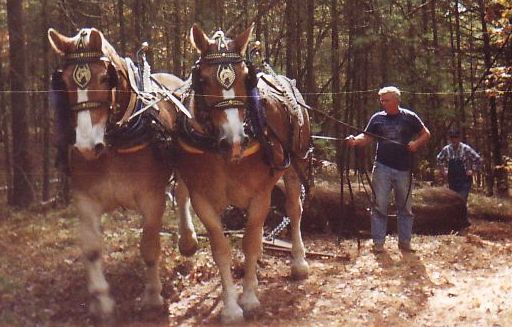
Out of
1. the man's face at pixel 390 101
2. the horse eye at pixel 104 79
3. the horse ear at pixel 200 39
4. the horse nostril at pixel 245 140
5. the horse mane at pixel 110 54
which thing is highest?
the horse ear at pixel 200 39

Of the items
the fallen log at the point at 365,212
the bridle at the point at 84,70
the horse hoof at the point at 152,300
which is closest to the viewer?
the bridle at the point at 84,70

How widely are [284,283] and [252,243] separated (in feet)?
4.02

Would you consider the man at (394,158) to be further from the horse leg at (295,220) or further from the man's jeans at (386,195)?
the horse leg at (295,220)

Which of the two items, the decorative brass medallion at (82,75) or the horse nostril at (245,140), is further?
the horse nostril at (245,140)

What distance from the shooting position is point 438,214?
35.9ft

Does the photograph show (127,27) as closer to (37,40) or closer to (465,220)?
(37,40)

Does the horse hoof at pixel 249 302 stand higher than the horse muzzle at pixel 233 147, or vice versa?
the horse muzzle at pixel 233 147

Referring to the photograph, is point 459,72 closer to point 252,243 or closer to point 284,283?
point 284,283

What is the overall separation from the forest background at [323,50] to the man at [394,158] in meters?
3.43

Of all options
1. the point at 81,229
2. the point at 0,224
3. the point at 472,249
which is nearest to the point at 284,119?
the point at 81,229

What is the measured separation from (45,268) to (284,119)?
3.18 m

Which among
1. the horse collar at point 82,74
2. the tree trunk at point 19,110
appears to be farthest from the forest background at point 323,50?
the horse collar at point 82,74

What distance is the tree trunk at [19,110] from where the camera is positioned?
1123cm

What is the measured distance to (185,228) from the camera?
7.89 m
